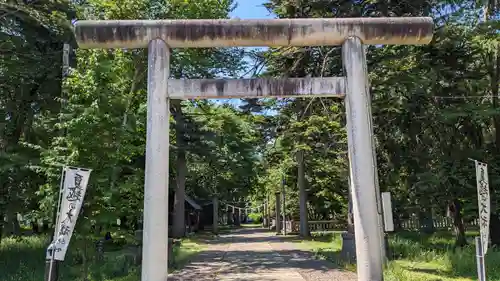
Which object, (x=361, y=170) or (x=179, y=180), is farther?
(x=179, y=180)

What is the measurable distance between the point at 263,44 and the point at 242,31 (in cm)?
45

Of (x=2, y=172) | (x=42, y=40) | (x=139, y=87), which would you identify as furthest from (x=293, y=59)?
(x=2, y=172)

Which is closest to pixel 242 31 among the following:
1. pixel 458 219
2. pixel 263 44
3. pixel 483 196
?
pixel 263 44

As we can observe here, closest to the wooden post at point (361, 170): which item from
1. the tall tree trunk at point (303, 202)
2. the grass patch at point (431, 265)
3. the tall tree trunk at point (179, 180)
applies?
the grass patch at point (431, 265)

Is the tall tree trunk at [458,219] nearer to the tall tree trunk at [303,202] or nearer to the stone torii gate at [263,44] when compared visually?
the tall tree trunk at [303,202]

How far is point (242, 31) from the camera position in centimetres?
682

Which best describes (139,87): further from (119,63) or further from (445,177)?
(445,177)

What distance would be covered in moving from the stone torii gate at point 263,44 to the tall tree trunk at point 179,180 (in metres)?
16.7

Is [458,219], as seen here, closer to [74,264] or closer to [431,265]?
[431,265]

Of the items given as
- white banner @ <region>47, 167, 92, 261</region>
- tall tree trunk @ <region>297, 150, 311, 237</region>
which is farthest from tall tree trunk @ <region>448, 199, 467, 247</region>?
white banner @ <region>47, 167, 92, 261</region>

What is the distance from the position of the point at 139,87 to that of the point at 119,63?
2.18m

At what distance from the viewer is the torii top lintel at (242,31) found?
6781 millimetres

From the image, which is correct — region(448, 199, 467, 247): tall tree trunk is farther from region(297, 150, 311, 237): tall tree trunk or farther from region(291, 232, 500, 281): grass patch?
region(297, 150, 311, 237): tall tree trunk

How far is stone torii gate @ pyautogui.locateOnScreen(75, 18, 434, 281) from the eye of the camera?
6.61 meters
